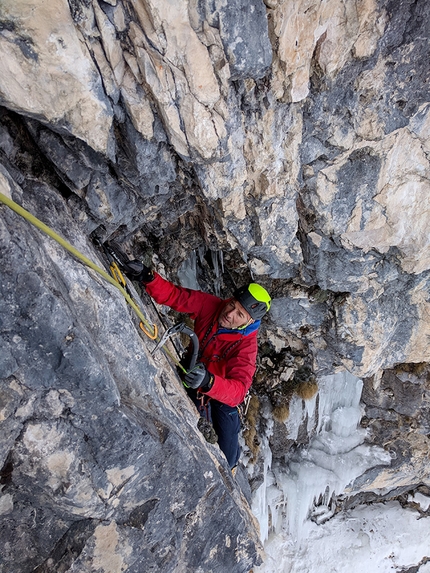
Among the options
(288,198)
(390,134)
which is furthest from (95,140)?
(390,134)

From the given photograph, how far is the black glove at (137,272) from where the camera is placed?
3430mm

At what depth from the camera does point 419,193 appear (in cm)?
332

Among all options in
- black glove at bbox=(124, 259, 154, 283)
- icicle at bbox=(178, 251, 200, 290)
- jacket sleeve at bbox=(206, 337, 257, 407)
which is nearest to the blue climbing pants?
jacket sleeve at bbox=(206, 337, 257, 407)

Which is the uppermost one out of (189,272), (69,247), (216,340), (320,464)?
(189,272)

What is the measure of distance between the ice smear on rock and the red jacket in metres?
3.18

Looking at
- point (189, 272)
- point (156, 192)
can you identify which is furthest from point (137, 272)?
point (189, 272)

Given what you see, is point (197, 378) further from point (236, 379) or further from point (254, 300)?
point (254, 300)

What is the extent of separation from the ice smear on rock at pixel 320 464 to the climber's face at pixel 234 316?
3.48m

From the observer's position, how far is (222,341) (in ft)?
13.2

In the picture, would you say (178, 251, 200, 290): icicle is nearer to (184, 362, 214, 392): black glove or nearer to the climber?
the climber

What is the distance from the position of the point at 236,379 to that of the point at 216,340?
503 millimetres

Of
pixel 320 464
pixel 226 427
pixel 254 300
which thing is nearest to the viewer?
pixel 254 300

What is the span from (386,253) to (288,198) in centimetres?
131

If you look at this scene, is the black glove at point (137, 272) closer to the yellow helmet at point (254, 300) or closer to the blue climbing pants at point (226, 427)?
the yellow helmet at point (254, 300)
